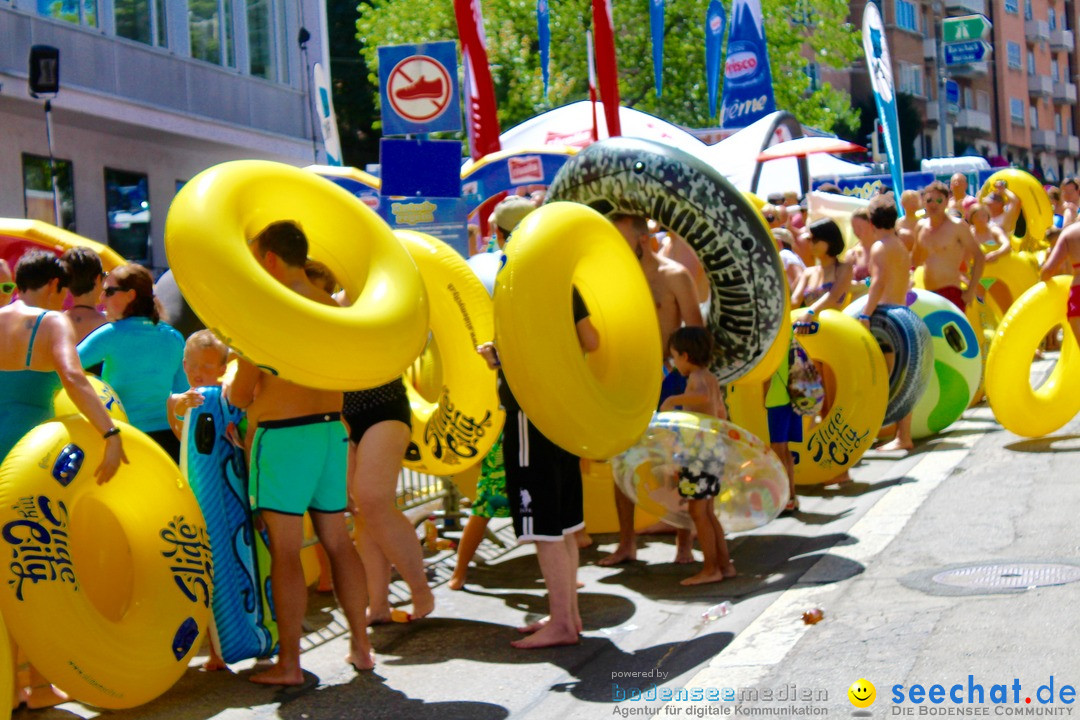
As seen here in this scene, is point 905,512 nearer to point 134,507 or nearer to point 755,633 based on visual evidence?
point 755,633

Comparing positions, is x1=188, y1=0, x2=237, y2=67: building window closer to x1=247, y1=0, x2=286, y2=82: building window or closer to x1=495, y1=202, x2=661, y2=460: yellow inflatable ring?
x1=247, y1=0, x2=286, y2=82: building window

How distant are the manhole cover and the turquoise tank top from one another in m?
3.77

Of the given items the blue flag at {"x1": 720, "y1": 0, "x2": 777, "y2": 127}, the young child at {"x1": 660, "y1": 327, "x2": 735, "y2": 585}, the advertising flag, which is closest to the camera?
the young child at {"x1": 660, "y1": 327, "x2": 735, "y2": 585}

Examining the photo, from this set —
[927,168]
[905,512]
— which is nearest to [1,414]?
[905,512]

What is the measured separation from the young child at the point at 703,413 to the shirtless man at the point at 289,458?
1.94 metres

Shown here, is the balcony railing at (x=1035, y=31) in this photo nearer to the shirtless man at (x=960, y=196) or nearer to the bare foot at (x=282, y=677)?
the shirtless man at (x=960, y=196)

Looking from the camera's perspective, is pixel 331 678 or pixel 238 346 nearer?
pixel 238 346

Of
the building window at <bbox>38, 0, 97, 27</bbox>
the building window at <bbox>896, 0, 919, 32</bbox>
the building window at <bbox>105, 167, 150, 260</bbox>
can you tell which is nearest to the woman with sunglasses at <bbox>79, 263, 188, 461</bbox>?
the building window at <bbox>38, 0, 97, 27</bbox>

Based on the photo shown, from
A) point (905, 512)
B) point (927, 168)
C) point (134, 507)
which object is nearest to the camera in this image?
point (134, 507)

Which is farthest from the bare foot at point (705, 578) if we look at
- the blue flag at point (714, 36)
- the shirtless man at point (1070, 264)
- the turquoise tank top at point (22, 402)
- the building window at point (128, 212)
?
the blue flag at point (714, 36)

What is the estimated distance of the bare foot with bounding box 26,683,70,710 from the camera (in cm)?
530

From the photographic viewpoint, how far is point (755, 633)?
564 centimetres

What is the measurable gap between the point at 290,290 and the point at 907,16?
62.3 meters

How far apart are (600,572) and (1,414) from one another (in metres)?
3.15
